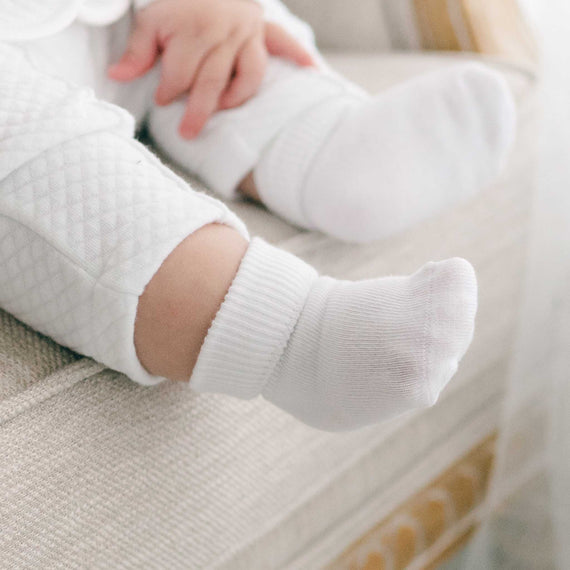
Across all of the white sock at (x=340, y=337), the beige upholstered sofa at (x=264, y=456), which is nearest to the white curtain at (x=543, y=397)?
the beige upholstered sofa at (x=264, y=456)

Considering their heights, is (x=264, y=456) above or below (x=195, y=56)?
below

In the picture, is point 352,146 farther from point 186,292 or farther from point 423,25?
point 423,25

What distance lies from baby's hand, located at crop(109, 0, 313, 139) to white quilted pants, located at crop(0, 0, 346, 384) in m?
0.13

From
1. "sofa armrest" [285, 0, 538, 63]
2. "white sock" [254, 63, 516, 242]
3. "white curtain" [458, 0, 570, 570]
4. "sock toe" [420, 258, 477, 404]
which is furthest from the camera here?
"sofa armrest" [285, 0, 538, 63]

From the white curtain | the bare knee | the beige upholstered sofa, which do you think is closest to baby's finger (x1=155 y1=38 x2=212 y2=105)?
the beige upholstered sofa

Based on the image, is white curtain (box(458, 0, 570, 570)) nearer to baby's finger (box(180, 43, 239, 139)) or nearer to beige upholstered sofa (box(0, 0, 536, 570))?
beige upholstered sofa (box(0, 0, 536, 570))

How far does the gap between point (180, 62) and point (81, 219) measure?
0.22 metres

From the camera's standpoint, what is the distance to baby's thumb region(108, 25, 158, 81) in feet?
1.75

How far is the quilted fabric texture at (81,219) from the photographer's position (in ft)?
1.17

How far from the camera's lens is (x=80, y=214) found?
365 millimetres

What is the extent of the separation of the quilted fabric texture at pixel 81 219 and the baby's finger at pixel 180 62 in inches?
6.3

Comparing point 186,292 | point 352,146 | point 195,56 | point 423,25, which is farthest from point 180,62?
point 423,25

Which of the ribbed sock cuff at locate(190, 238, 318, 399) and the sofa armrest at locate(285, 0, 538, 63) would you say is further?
the sofa armrest at locate(285, 0, 538, 63)

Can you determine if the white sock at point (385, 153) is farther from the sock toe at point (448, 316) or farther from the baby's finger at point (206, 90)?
the sock toe at point (448, 316)
